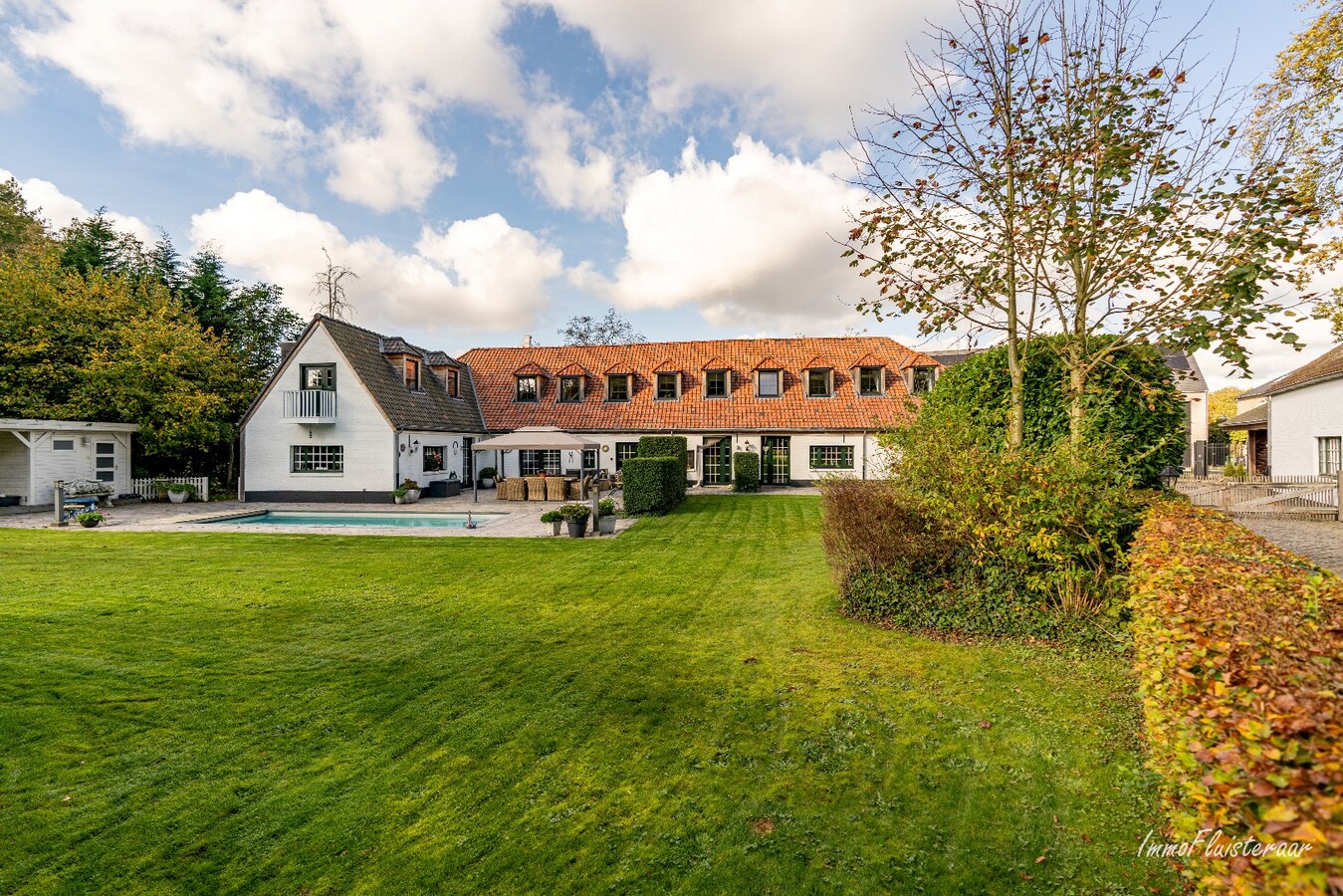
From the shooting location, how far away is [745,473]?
76.0ft

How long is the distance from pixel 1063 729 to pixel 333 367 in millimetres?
23629

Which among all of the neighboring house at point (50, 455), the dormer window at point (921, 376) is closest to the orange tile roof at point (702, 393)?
the dormer window at point (921, 376)

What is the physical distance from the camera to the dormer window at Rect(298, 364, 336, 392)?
69.1 feet

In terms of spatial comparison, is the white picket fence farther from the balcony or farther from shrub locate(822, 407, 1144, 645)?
shrub locate(822, 407, 1144, 645)

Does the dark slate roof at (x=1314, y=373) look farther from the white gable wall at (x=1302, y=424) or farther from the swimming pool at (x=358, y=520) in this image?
the swimming pool at (x=358, y=520)

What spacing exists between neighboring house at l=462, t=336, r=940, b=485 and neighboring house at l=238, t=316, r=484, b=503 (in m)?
5.81

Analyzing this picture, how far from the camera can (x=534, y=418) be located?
27250mm

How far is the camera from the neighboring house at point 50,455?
1838cm

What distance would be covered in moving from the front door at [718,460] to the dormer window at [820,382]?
4.72m

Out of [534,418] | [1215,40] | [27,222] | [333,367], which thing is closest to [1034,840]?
[1215,40]

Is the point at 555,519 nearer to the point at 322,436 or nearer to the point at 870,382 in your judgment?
the point at 322,436

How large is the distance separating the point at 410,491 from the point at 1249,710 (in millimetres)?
22223

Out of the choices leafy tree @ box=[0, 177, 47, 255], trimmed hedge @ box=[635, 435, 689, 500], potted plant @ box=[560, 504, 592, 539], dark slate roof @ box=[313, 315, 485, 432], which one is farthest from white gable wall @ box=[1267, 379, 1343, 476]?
leafy tree @ box=[0, 177, 47, 255]

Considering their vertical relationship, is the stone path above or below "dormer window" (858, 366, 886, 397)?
below
